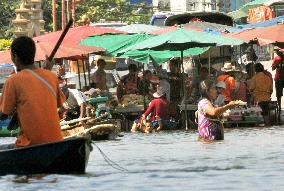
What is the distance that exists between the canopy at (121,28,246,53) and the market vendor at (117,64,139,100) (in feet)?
4.85

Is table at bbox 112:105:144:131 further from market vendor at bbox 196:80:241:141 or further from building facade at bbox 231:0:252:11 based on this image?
building facade at bbox 231:0:252:11

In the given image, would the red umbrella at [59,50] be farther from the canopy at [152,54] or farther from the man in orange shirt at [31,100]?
the man in orange shirt at [31,100]

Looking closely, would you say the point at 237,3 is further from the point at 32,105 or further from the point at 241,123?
the point at 32,105

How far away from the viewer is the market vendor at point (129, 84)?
30.0 m

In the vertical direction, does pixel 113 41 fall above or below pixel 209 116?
above

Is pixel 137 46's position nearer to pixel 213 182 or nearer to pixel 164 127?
pixel 164 127

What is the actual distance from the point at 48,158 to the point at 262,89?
16241 mm

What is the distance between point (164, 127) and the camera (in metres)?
27.5

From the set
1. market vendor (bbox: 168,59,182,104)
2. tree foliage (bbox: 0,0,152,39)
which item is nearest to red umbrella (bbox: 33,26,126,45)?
market vendor (bbox: 168,59,182,104)

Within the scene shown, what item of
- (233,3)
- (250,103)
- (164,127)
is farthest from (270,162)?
(233,3)

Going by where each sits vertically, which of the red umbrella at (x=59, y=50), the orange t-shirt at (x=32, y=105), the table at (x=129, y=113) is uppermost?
the red umbrella at (x=59, y=50)

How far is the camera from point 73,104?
24109 mm

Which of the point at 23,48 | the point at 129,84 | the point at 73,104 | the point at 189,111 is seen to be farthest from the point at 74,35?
the point at 23,48

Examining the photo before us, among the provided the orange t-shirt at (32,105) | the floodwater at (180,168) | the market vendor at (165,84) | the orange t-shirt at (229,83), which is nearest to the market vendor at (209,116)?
the floodwater at (180,168)
